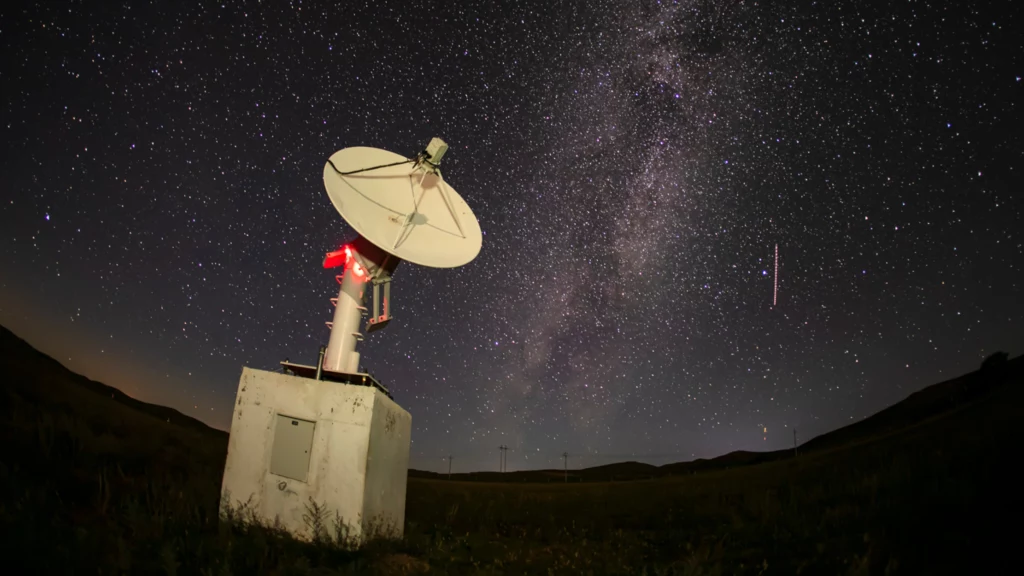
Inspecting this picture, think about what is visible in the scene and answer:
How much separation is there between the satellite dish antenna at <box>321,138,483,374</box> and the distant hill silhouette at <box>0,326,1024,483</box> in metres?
15.5

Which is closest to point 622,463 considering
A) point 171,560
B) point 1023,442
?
point 1023,442

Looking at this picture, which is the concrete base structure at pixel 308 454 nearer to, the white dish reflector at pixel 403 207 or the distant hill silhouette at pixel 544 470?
the white dish reflector at pixel 403 207

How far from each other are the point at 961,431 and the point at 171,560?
28.1m

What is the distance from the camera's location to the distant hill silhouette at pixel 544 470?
87.6 feet

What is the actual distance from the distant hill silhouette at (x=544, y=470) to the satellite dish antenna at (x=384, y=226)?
15.5 meters

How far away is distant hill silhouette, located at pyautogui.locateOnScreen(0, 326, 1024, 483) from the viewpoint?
26.7 meters

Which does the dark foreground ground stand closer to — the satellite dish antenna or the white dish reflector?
the satellite dish antenna

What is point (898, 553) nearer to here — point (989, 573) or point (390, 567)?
point (989, 573)

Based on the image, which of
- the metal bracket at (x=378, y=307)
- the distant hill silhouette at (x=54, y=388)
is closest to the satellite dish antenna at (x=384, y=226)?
the metal bracket at (x=378, y=307)

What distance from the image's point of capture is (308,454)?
10172 mm

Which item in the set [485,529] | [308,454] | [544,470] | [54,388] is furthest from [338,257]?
[544,470]

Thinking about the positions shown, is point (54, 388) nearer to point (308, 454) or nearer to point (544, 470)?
point (308, 454)

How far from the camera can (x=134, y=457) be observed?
16297 mm

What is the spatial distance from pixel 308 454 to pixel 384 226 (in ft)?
16.3
